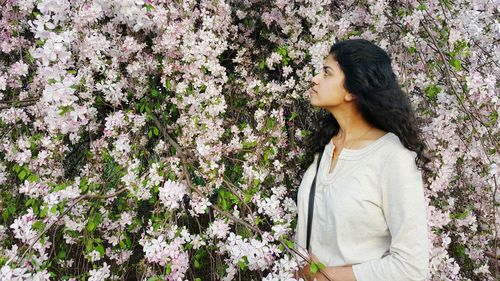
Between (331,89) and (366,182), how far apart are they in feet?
1.25

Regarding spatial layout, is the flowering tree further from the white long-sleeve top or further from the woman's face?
the woman's face

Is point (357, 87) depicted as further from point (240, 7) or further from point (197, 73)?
point (240, 7)

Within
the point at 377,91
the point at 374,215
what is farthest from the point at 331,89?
the point at 374,215

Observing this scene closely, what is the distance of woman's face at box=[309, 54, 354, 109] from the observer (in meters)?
1.71

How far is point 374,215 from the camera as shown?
61.7 inches

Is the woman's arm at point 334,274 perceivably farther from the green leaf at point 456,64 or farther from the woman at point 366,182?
the green leaf at point 456,64

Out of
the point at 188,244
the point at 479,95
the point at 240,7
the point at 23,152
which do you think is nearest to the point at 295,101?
the point at 240,7

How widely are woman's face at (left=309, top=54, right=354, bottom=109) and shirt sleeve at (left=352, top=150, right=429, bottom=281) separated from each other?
12.6 inches

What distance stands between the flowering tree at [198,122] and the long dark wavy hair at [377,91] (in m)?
0.49

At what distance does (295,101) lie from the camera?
112 inches

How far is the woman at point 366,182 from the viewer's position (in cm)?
148

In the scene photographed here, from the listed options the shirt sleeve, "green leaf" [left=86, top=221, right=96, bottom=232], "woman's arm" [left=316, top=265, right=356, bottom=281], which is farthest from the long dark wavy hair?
"green leaf" [left=86, top=221, right=96, bottom=232]

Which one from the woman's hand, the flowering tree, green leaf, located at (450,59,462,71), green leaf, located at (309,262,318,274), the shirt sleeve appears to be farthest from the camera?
green leaf, located at (450,59,462,71)

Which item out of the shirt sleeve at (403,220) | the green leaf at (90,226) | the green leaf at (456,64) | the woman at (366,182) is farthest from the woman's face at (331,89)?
the green leaf at (90,226)
